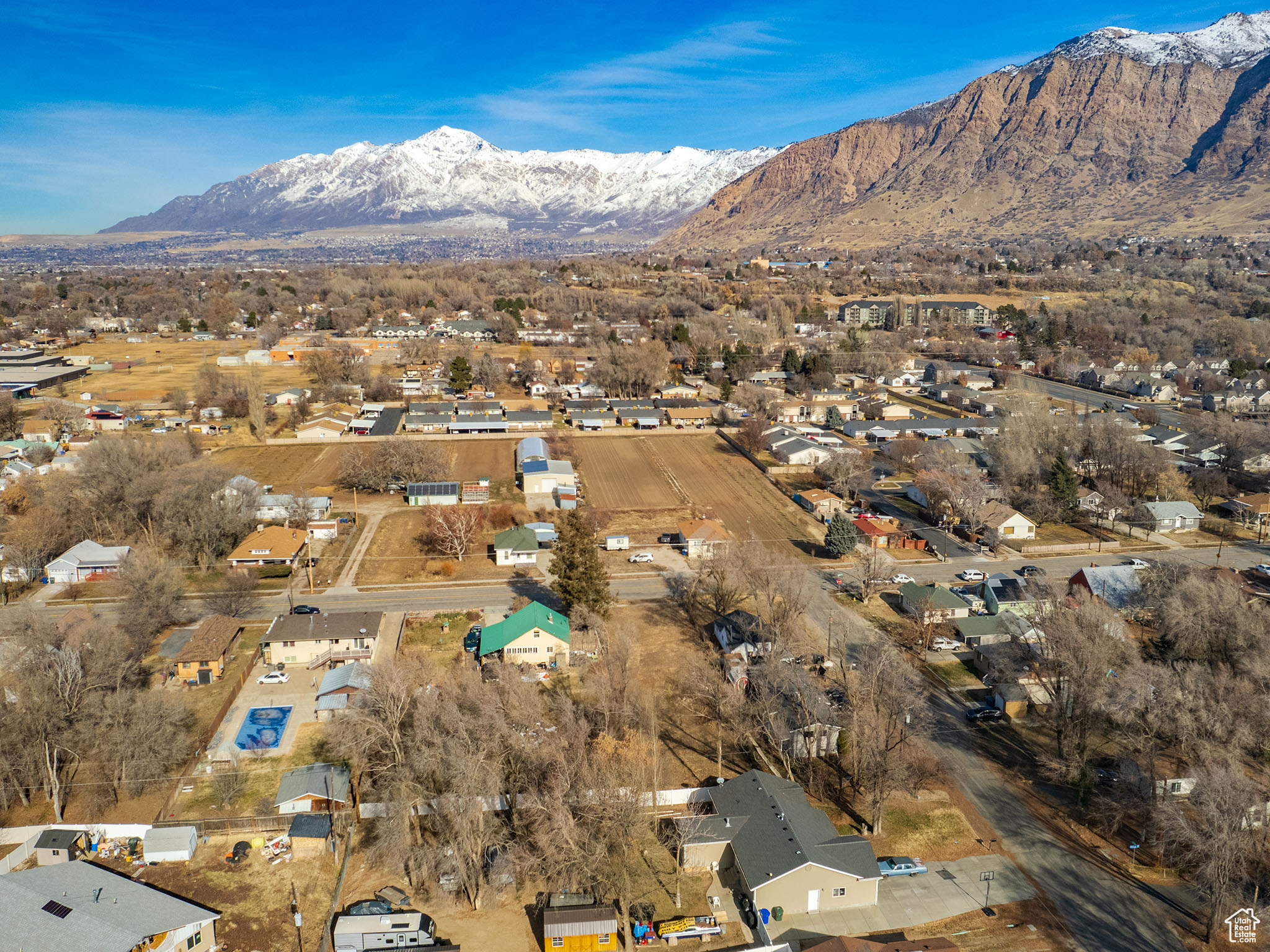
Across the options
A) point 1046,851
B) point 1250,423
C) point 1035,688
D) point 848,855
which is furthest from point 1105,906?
point 1250,423

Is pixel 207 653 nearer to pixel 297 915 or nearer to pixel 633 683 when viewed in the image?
pixel 297 915

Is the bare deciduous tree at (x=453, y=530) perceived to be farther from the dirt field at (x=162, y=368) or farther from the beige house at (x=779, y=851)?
the dirt field at (x=162, y=368)

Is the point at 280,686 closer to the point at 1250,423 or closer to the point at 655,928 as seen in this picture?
the point at 655,928

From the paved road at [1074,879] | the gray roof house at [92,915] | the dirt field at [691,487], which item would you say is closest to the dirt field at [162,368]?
the dirt field at [691,487]

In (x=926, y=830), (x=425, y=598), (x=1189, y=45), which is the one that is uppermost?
(x=1189, y=45)

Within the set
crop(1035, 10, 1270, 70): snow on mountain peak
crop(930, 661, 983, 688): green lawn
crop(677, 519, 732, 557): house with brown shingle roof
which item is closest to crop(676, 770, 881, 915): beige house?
crop(930, 661, 983, 688): green lawn

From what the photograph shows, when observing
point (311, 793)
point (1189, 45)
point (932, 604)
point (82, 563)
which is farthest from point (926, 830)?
point (1189, 45)

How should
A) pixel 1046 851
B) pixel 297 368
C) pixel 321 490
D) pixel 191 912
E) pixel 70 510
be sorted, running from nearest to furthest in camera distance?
pixel 191 912, pixel 1046 851, pixel 70 510, pixel 321 490, pixel 297 368

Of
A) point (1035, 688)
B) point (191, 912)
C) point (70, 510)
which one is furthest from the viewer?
point (70, 510)
